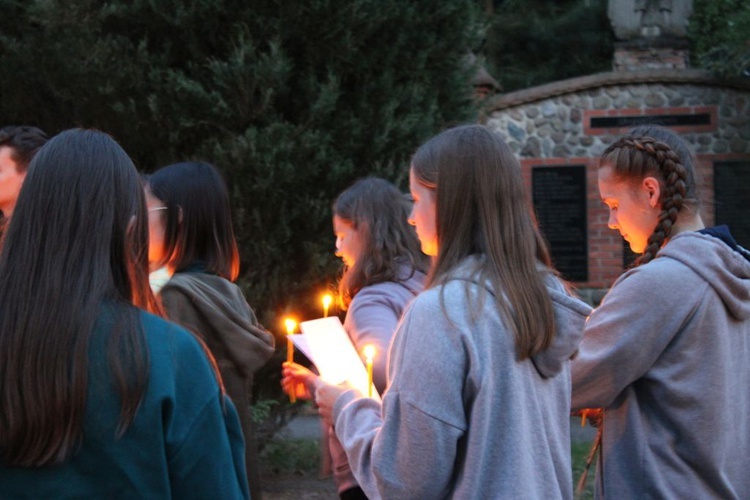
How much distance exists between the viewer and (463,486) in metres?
2.12

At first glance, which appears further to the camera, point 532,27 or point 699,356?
point 532,27

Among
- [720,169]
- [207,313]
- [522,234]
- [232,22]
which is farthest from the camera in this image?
[720,169]

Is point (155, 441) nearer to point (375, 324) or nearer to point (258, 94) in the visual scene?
point (375, 324)

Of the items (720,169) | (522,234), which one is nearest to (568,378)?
(522,234)

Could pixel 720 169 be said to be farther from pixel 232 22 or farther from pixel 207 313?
pixel 207 313

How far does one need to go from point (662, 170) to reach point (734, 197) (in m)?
8.71

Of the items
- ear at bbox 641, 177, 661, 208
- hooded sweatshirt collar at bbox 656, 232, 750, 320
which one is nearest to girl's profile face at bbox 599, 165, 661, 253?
ear at bbox 641, 177, 661, 208

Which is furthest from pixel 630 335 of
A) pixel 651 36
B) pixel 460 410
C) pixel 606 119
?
pixel 651 36

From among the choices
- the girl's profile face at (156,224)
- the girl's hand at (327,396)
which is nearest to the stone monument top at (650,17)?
the girl's profile face at (156,224)

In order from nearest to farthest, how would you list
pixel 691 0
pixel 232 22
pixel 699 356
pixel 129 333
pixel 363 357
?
pixel 129 333, pixel 699 356, pixel 363 357, pixel 232 22, pixel 691 0

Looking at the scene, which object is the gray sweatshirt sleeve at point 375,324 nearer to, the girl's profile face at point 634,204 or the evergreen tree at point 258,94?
the girl's profile face at point 634,204

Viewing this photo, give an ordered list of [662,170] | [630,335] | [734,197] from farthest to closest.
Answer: [734,197], [662,170], [630,335]

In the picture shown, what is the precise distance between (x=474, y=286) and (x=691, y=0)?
10.9 meters

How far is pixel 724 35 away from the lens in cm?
1120
